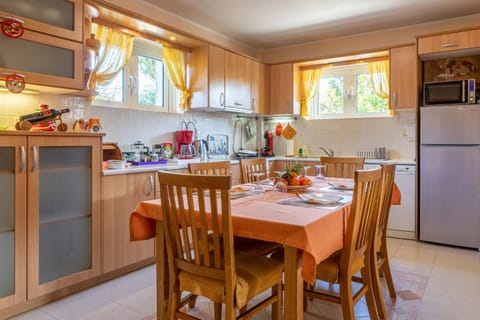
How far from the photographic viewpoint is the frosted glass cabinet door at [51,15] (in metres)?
2.25

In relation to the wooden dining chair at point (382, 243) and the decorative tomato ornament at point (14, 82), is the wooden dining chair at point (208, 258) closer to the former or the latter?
the wooden dining chair at point (382, 243)

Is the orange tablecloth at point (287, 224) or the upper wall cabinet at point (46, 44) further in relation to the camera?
the upper wall cabinet at point (46, 44)

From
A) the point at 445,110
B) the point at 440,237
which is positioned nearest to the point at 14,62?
the point at 445,110

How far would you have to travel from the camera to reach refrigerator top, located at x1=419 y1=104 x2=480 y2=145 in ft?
11.3

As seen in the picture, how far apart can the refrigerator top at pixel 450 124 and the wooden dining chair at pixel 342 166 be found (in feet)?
3.45

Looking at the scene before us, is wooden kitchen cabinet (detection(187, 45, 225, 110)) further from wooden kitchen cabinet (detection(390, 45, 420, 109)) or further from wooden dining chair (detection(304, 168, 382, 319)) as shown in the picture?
wooden dining chair (detection(304, 168, 382, 319))

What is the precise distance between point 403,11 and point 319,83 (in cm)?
153

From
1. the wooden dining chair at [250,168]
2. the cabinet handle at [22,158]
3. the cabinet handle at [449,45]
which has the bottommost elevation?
the wooden dining chair at [250,168]

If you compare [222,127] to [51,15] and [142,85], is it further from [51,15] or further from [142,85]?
[51,15]

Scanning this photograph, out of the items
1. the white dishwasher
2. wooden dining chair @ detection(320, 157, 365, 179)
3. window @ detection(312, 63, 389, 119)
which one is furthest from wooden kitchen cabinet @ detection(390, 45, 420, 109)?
wooden dining chair @ detection(320, 157, 365, 179)

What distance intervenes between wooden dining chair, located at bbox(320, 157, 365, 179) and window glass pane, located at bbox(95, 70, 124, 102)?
2125 mm

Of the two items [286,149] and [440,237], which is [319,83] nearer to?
[286,149]

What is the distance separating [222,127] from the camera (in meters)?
4.71

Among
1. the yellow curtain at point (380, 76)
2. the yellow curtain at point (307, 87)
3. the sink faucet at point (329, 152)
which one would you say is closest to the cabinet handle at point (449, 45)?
the yellow curtain at point (380, 76)
